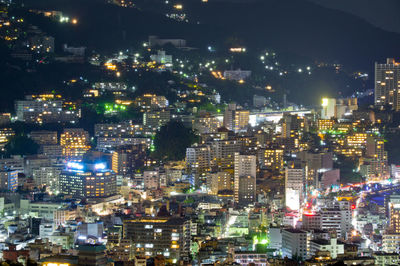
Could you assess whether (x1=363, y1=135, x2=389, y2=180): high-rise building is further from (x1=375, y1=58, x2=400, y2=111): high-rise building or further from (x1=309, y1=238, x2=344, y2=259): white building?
(x1=309, y1=238, x2=344, y2=259): white building

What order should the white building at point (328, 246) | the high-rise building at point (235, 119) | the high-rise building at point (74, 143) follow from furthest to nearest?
the high-rise building at point (235, 119)
the high-rise building at point (74, 143)
the white building at point (328, 246)

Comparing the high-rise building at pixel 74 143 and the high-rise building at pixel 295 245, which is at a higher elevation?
the high-rise building at pixel 74 143

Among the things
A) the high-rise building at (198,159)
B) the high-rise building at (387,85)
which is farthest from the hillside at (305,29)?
the high-rise building at (198,159)

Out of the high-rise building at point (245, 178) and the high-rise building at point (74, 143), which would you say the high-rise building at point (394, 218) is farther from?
the high-rise building at point (74, 143)

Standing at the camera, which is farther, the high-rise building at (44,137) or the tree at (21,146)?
the high-rise building at (44,137)

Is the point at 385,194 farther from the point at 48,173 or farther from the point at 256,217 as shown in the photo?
the point at 48,173

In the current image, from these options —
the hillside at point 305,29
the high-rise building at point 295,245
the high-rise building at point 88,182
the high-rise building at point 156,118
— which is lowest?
the high-rise building at point 295,245

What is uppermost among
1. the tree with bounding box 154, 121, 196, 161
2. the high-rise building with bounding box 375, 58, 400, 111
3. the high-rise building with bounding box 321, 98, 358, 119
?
the high-rise building with bounding box 375, 58, 400, 111

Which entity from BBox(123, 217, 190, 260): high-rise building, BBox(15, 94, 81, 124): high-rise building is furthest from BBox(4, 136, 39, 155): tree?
BBox(123, 217, 190, 260): high-rise building

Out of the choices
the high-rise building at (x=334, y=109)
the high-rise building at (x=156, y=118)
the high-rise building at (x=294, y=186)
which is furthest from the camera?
the high-rise building at (x=334, y=109)
